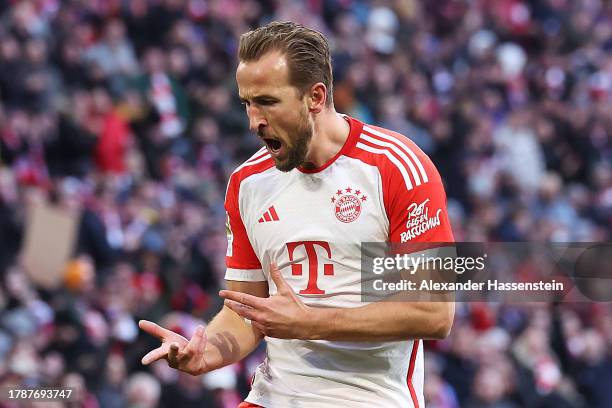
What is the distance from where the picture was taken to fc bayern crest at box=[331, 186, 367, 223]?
16.6ft

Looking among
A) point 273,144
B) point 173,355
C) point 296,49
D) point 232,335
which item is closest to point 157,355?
point 173,355

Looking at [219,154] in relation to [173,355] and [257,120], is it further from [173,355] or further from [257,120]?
[173,355]

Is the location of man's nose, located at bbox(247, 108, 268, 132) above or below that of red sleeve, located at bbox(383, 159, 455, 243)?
above

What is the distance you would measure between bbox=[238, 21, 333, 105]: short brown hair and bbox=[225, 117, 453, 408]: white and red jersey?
1.10 ft

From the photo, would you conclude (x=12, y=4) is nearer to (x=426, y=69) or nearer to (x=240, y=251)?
(x=426, y=69)

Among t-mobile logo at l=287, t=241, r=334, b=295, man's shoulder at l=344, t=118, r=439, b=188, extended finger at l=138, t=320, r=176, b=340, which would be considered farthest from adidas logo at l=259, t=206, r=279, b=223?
extended finger at l=138, t=320, r=176, b=340

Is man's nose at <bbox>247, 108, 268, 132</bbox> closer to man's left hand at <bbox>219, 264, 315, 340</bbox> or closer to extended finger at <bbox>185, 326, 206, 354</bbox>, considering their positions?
man's left hand at <bbox>219, 264, 315, 340</bbox>

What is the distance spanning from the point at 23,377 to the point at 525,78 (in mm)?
12448

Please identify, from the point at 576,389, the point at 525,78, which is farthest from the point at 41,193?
the point at 525,78

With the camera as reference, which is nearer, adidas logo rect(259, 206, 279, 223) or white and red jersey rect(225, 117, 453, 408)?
white and red jersey rect(225, 117, 453, 408)

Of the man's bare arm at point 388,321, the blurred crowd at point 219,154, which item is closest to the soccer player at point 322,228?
the man's bare arm at point 388,321

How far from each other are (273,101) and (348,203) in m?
0.51

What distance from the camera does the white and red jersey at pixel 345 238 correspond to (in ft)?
16.4

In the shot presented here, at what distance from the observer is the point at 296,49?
5012 millimetres
